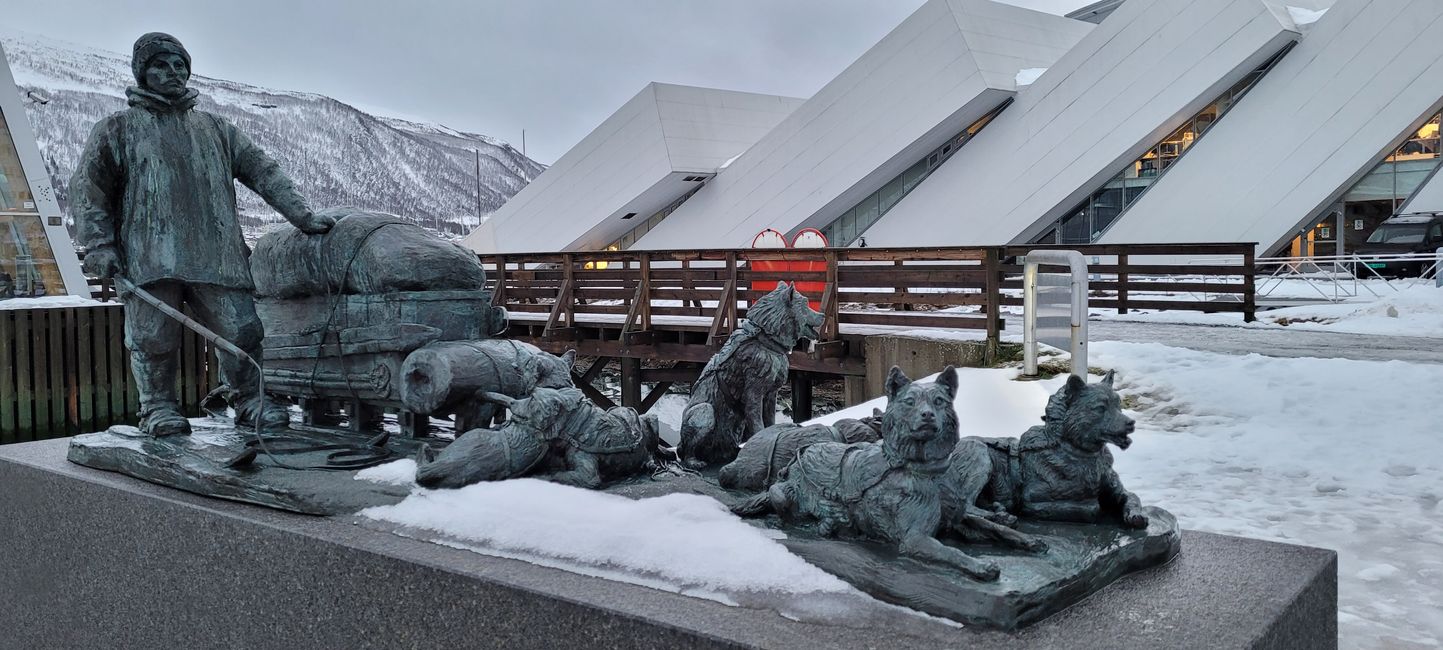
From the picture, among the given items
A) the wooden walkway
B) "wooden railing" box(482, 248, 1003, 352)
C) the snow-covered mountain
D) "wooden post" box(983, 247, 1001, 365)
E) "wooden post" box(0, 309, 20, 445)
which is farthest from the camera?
the wooden walkway

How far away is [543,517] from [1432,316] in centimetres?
1060

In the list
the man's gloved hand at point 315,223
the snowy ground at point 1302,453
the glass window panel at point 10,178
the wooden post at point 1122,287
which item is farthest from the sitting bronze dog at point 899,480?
the glass window panel at point 10,178

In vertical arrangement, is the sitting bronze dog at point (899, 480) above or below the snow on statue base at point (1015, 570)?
above

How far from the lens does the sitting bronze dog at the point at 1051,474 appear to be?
87.1 inches

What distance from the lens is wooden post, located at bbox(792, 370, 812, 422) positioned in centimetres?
916

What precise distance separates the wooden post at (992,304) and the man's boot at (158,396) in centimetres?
616

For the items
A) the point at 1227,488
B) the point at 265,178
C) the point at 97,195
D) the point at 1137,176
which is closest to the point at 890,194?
the point at 1137,176

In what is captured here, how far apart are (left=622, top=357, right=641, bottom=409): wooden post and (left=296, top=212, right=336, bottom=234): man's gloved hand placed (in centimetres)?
737

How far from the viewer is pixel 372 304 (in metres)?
3.47

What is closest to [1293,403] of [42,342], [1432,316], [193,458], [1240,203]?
[1432,316]

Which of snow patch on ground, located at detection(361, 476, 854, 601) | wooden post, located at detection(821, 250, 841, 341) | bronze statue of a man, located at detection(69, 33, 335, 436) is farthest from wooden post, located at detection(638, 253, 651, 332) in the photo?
snow patch on ground, located at detection(361, 476, 854, 601)

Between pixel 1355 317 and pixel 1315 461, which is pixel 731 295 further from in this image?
pixel 1355 317

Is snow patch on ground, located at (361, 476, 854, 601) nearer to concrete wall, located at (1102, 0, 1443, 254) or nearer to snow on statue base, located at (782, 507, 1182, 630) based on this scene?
snow on statue base, located at (782, 507, 1182, 630)

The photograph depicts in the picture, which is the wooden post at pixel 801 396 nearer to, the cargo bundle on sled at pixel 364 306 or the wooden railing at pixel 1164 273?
the wooden railing at pixel 1164 273
